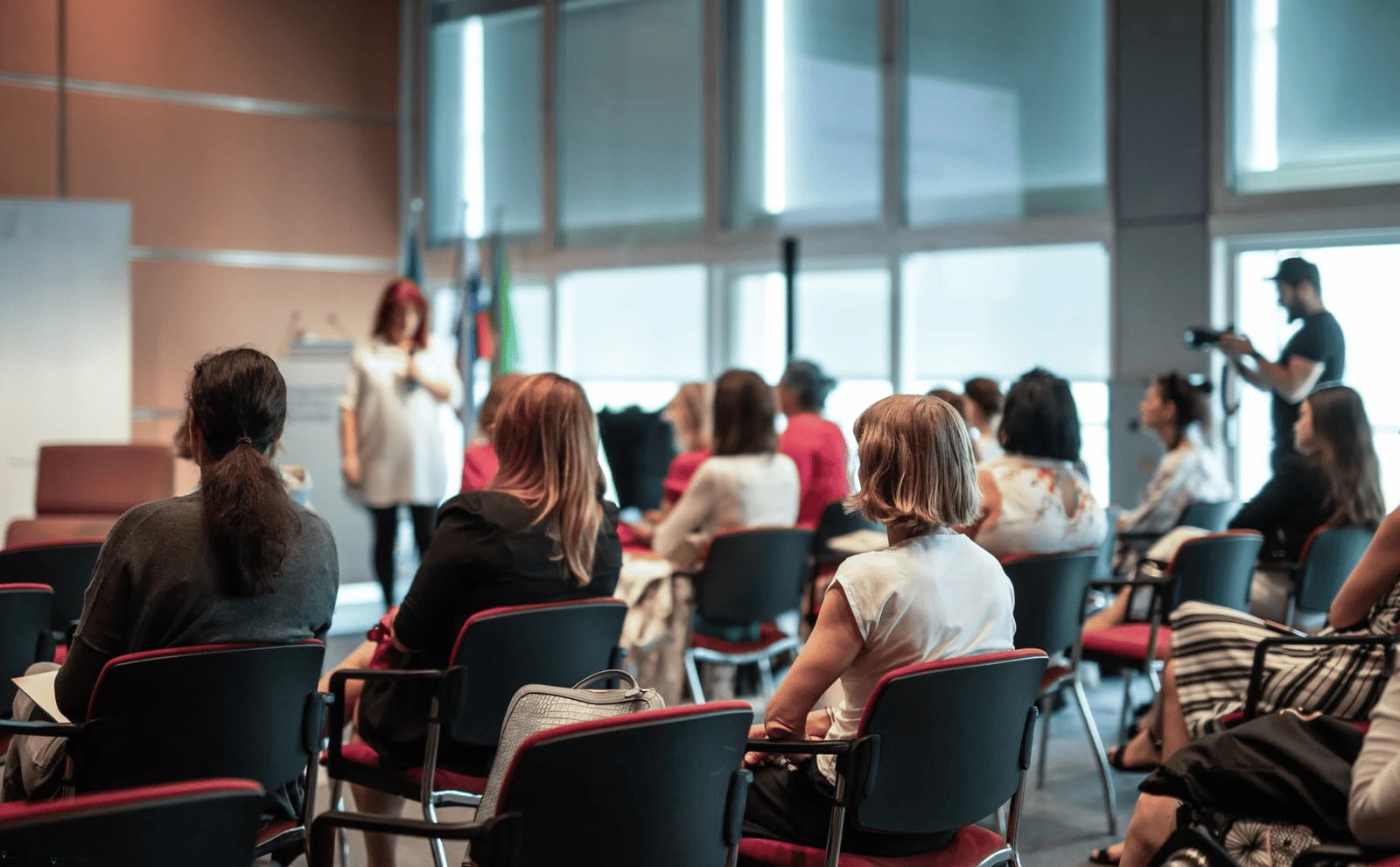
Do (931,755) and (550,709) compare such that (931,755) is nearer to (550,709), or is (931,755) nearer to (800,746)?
(800,746)

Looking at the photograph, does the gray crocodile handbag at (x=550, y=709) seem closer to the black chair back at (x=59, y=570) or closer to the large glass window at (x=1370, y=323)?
the black chair back at (x=59, y=570)

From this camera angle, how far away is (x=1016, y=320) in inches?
293

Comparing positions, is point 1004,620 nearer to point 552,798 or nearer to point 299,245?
point 552,798

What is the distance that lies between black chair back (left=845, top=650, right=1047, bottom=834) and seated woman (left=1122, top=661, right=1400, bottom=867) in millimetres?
283

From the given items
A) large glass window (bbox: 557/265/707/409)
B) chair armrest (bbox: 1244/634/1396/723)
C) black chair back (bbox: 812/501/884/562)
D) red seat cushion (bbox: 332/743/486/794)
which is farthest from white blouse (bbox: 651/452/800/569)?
large glass window (bbox: 557/265/707/409)

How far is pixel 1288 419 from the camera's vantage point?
218 inches

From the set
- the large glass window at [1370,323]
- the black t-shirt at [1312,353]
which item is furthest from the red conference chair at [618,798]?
the large glass window at [1370,323]

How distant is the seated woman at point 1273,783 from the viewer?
88.6 inches

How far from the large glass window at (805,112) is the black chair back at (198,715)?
19.5ft

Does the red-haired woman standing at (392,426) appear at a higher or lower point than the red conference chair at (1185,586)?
higher

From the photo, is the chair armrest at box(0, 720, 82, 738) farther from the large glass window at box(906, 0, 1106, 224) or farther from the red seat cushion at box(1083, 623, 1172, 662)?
the large glass window at box(906, 0, 1106, 224)

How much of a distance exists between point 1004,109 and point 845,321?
1509mm

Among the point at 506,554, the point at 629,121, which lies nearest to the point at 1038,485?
the point at 506,554

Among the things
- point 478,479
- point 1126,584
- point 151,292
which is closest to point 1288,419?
point 1126,584
